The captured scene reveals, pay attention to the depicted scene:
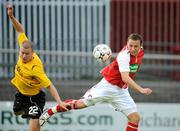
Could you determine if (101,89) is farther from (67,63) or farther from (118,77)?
(67,63)

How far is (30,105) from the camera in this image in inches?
440

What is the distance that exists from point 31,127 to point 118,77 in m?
1.43

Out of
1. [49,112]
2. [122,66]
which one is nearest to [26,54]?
[49,112]

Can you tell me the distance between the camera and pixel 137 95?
1340 centimetres

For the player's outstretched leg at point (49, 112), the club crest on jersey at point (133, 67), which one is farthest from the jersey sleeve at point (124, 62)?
the player's outstretched leg at point (49, 112)

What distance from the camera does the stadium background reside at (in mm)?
15031

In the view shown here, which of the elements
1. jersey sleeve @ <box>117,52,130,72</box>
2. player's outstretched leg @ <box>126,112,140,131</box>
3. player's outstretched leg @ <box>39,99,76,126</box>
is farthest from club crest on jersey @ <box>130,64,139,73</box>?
player's outstretched leg @ <box>39,99,76,126</box>

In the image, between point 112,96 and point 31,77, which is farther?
point 112,96

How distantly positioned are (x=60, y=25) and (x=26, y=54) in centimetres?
505

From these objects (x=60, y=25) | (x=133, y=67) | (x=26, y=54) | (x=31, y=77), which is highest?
(x=26, y=54)

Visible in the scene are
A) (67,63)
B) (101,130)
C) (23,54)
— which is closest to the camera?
(23,54)

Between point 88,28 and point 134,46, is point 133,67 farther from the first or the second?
point 88,28

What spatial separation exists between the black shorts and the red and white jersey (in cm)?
101

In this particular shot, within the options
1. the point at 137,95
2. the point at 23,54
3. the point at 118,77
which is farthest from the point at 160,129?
the point at 23,54
